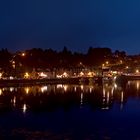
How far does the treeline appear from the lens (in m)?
113

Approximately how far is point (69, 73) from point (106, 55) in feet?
155

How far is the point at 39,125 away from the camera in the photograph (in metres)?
32.3

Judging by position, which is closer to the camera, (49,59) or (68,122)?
(68,122)

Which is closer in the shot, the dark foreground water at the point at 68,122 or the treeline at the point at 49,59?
the dark foreground water at the point at 68,122

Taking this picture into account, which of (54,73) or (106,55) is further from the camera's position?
(106,55)

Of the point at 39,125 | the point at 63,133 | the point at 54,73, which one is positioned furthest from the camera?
the point at 54,73

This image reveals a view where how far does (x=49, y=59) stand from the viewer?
13638 cm

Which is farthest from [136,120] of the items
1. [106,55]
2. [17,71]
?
[106,55]

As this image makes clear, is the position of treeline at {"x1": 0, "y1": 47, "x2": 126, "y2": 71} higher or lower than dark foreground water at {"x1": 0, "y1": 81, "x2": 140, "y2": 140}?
higher

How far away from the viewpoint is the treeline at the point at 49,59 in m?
113

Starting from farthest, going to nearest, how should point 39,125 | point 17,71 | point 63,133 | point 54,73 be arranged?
point 54,73, point 17,71, point 39,125, point 63,133

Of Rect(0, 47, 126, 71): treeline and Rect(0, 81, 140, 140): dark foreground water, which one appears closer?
Rect(0, 81, 140, 140): dark foreground water

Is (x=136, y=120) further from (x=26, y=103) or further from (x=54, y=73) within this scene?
(x=54, y=73)

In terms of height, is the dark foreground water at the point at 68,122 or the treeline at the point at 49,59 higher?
the treeline at the point at 49,59
